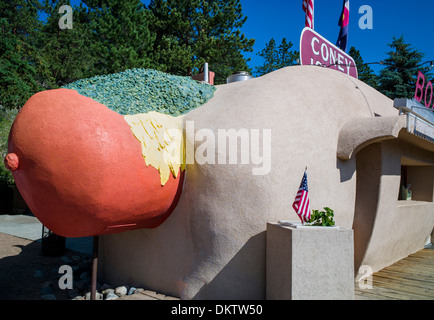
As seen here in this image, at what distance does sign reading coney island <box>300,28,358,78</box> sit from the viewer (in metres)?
7.31

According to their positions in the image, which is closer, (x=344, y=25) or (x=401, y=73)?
(x=344, y=25)

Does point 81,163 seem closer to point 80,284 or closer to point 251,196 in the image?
point 251,196

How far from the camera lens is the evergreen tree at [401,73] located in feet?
61.3

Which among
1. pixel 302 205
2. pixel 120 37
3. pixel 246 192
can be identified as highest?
pixel 120 37

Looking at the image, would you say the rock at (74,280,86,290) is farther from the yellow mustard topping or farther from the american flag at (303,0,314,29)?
the american flag at (303,0,314,29)

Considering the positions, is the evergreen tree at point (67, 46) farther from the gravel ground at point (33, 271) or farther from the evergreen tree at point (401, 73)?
the evergreen tree at point (401, 73)

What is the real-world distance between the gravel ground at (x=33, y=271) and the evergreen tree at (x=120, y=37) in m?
9.09

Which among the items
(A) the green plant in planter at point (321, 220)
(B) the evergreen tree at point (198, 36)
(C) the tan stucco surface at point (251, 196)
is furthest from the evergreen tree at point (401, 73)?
(A) the green plant in planter at point (321, 220)

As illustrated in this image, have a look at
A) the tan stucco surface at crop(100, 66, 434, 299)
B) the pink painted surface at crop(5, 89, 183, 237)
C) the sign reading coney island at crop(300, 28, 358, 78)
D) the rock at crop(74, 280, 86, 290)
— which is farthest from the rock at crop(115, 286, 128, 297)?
the sign reading coney island at crop(300, 28, 358, 78)

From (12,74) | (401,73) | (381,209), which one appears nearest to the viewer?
(381,209)

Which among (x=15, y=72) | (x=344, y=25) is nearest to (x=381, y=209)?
(x=344, y=25)

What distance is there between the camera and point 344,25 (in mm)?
10289

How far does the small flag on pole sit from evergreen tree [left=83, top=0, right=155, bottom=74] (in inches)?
366

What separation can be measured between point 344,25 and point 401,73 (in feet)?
37.1
